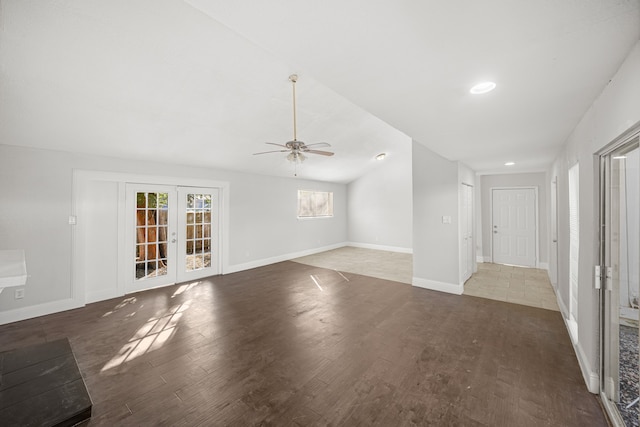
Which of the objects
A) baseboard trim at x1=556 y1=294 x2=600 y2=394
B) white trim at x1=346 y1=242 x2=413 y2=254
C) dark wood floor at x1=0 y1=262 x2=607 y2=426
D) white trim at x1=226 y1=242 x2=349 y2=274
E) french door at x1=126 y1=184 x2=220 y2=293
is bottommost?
dark wood floor at x1=0 y1=262 x2=607 y2=426

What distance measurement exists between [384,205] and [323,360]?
260 inches

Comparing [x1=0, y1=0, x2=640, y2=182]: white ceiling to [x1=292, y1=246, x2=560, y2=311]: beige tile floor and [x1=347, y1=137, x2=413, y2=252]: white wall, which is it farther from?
[x1=347, y1=137, x2=413, y2=252]: white wall

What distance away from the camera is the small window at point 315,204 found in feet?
26.7

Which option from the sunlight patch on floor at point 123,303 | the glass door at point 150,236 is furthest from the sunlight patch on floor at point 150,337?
the glass door at point 150,236

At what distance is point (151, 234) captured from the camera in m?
4.77

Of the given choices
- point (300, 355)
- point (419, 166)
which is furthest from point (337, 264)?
point (300, 355)

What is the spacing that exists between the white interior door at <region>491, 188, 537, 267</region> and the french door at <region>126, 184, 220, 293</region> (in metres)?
6.78

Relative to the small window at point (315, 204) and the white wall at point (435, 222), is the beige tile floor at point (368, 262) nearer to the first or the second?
the white wall at point (435, 222)

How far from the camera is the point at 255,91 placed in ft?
10.9

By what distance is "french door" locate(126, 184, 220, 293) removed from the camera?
4.56 metres

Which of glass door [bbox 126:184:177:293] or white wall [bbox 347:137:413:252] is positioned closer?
glass door [bbox 126:184:177:293]

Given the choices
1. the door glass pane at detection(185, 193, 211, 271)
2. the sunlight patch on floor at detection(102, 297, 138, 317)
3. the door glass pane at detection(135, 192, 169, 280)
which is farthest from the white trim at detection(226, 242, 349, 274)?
the sunlight patch on floor at detection(102, 297, 138, 317)

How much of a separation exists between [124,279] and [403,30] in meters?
5.40

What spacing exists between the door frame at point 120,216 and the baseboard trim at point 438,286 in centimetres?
409
